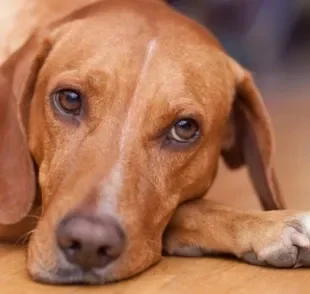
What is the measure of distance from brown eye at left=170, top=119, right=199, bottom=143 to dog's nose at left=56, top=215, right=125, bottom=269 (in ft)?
1.32

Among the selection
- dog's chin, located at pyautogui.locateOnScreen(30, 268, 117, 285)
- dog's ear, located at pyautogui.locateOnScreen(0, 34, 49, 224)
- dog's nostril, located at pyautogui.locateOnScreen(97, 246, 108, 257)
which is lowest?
dog's chin, located at pyautogui.locateOnScreen(30, 268, 117, 285)

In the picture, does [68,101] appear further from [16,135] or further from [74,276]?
[74,276]

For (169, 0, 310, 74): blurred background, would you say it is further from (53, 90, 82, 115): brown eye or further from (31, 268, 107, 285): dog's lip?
(31, 268, 107, 285): dog's lip

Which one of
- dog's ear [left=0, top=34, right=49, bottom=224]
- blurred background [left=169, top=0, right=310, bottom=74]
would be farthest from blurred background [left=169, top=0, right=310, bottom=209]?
dog's ear [left=0, top=34, right=49, bottom=224]

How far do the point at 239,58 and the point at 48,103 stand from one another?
397 cm

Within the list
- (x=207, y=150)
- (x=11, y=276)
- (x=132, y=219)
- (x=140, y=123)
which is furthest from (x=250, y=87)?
(x=11, y=276)

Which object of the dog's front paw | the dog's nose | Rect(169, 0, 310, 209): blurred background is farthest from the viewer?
Rect(169, 0, 310, 209): blurred background

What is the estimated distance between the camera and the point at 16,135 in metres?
2.52

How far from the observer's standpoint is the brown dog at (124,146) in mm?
2117

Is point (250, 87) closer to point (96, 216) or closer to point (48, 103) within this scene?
point (48, 103)

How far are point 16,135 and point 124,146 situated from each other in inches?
16.9

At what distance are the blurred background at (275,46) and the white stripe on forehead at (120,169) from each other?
2.14 meters

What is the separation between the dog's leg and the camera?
7.34 ft

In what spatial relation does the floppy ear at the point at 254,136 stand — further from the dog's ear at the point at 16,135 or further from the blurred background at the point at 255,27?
the blurred background at the point at 255,27
